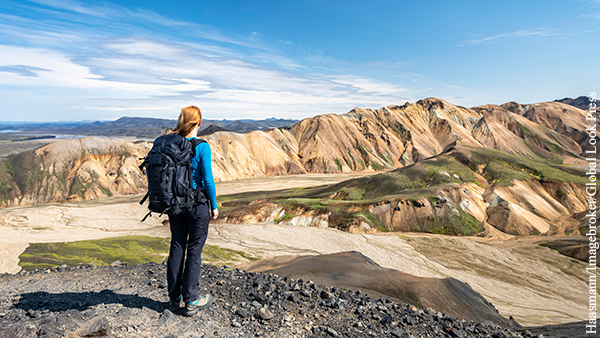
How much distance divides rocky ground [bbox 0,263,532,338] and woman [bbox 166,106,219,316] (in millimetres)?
316

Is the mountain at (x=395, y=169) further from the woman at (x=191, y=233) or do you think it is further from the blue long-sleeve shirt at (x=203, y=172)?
the blue long-sleeve shirt at (x=203, y=172)

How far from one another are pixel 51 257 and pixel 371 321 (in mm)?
28024

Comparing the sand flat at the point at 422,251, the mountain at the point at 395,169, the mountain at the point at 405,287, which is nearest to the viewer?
the mountain at the point at 405,287

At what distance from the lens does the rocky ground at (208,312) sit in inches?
179

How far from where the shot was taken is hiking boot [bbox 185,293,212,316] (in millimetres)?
5188

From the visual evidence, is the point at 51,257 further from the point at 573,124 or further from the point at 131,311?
the point at 573,124

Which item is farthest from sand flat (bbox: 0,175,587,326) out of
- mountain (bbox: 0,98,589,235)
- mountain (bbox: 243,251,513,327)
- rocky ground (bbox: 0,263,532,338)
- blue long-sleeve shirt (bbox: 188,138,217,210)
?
blue long-sleeve shirt (bbox: 188,138,217,210)

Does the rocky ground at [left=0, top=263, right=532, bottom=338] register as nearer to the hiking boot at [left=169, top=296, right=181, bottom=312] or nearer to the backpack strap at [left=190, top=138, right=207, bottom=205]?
the hiking boot at [left=169, top=296, right=181, bottom=312]

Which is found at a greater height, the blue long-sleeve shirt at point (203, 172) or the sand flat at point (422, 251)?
the blue long-sleeve shirt at point (203, 172)

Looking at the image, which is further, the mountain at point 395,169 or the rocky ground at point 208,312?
the mountain at point 395,169

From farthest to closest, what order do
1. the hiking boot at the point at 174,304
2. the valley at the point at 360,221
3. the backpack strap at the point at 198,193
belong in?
the valley at the point at 360,221 → the hiking boot at the point at 174,304 → the backpack strap at the point at 198,193

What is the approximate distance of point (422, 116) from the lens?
5010 inches

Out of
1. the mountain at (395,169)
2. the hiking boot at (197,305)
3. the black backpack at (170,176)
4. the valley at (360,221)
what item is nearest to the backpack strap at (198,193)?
the black backpack at (170,176)

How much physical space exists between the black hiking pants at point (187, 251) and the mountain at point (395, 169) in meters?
38.8
